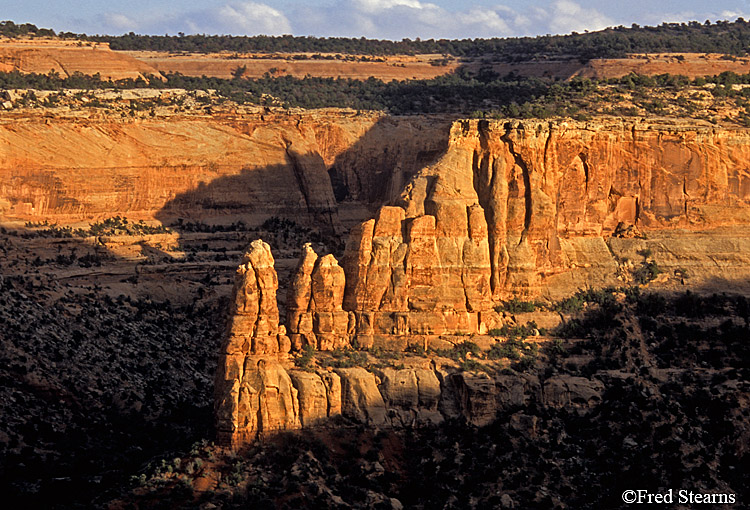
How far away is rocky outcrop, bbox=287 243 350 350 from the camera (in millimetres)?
57531

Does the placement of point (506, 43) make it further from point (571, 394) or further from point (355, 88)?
point (571, 394)

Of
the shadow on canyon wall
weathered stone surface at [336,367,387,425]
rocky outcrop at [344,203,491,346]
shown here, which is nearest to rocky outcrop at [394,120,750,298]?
rocky outcrop at [344,203,491,346]

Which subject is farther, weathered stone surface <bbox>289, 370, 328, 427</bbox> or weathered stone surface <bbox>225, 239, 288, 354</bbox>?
weathered stone surface <bbox>225, 239, 288, 354</bbox>

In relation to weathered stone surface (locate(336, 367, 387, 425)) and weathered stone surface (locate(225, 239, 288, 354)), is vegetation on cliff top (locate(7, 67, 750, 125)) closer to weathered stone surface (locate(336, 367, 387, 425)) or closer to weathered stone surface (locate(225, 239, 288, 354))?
weathered stone surface (locate(336, 367, 387, 425))

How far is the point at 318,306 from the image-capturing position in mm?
57781

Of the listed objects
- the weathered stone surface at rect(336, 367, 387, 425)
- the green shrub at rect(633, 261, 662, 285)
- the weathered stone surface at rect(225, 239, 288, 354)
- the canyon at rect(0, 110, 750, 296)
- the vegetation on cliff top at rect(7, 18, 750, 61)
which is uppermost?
the vegetation on cliff top at rect(7, 18, 750, 61)

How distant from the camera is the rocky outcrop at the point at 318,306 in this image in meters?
57.5

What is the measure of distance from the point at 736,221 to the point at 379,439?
702 inches

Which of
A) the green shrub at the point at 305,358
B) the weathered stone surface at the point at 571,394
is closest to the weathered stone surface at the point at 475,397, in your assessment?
the weathered stone surface at the point at 571,394

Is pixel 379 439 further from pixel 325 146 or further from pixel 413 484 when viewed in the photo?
pixel 325 146

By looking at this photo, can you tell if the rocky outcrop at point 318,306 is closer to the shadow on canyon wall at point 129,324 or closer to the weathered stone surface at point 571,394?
the shadow on canyon wall at point 129,324

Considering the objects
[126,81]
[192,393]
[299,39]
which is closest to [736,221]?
[192,393]

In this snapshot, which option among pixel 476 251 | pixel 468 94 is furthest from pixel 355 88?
pixel 476 251

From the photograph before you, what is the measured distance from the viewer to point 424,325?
5800 centimetres
